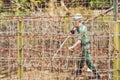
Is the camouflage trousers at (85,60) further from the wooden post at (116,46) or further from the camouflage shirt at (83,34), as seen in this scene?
the wooden post at (116,46)

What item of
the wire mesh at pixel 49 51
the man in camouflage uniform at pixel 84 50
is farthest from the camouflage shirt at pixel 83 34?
the wire mesh at pixel 49 51

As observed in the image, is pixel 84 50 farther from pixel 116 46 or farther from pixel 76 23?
pixel 76 23

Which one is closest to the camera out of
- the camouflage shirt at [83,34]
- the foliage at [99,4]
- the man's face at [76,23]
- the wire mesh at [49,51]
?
the camouflage shirt at [83,34]

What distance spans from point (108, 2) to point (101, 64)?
3.57 meters

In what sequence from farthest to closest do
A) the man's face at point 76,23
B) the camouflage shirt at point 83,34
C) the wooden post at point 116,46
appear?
the man's face at point 76,23, the camouflage shirt at point 83,34, the wooden post at point 116,46

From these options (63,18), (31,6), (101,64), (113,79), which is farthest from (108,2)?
(113,79)

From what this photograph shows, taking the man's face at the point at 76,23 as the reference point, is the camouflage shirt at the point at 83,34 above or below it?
below

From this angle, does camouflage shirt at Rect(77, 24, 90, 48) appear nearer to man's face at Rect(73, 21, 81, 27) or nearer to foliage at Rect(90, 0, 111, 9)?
man's face at Rect(73, 21, 81, 27)

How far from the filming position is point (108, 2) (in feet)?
33.7

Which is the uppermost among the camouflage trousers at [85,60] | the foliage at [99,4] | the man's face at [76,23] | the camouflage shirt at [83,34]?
the foliage at [99,4]

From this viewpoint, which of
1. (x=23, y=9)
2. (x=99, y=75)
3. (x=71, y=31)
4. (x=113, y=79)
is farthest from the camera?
(x=23, y=9)

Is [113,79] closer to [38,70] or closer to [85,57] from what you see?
[85,57]

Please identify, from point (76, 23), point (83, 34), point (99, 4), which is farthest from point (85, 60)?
point (99, 4)

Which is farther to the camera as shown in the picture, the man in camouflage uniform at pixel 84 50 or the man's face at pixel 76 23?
the man's face at pixel 76 23
